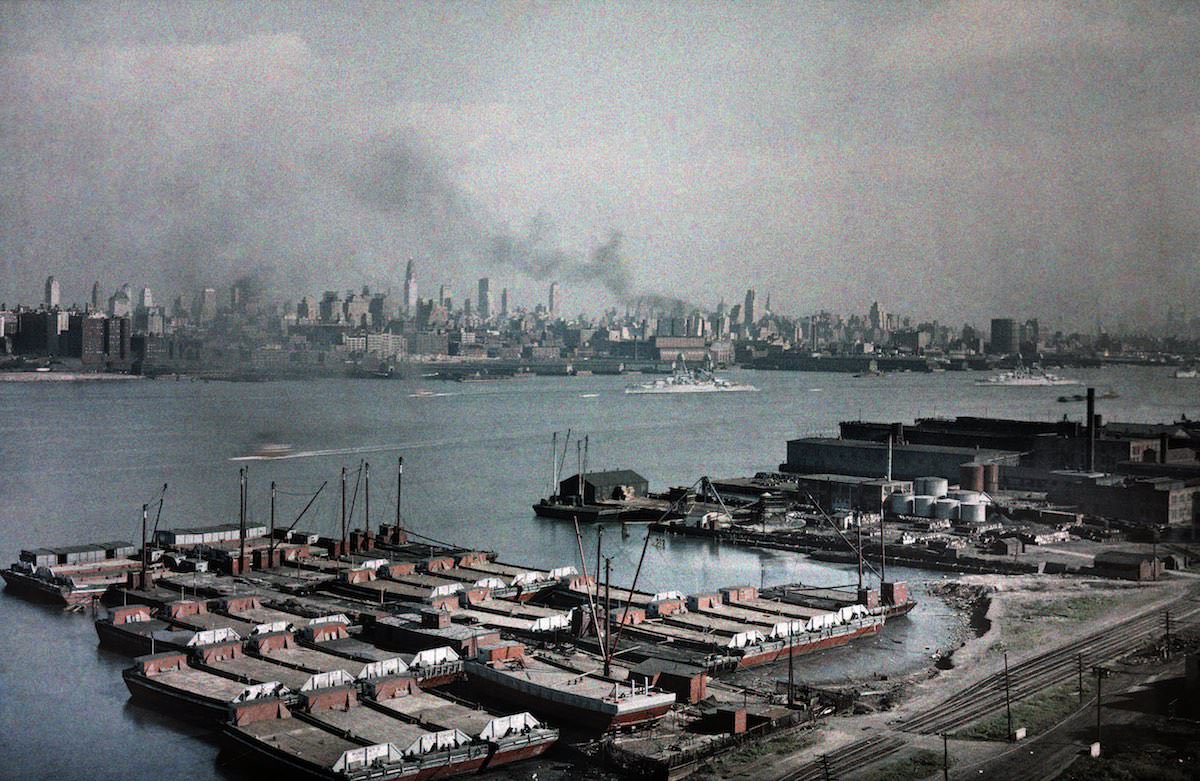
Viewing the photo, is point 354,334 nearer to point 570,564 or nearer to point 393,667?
point 570,564

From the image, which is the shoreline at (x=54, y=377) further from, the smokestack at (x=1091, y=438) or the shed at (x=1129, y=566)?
the shed at (x=1129, y=566)

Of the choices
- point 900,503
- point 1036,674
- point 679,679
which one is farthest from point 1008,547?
point 679,679

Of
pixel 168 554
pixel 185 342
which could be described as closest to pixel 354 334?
pixel 185 342

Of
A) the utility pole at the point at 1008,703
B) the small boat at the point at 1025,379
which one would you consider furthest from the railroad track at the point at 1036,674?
the small boat at the point at 1025,379

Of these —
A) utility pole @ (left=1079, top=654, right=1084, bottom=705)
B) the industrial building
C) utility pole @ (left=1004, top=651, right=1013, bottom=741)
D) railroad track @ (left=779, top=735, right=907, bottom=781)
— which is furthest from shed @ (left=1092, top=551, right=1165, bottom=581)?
the industrial building

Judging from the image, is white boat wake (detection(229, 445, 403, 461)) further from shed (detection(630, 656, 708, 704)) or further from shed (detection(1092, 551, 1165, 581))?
shed (detection(630, 656, 708, 704))

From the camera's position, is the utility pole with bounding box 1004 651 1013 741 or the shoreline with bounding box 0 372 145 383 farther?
the shoreline with bounding box 0 372 145 383
